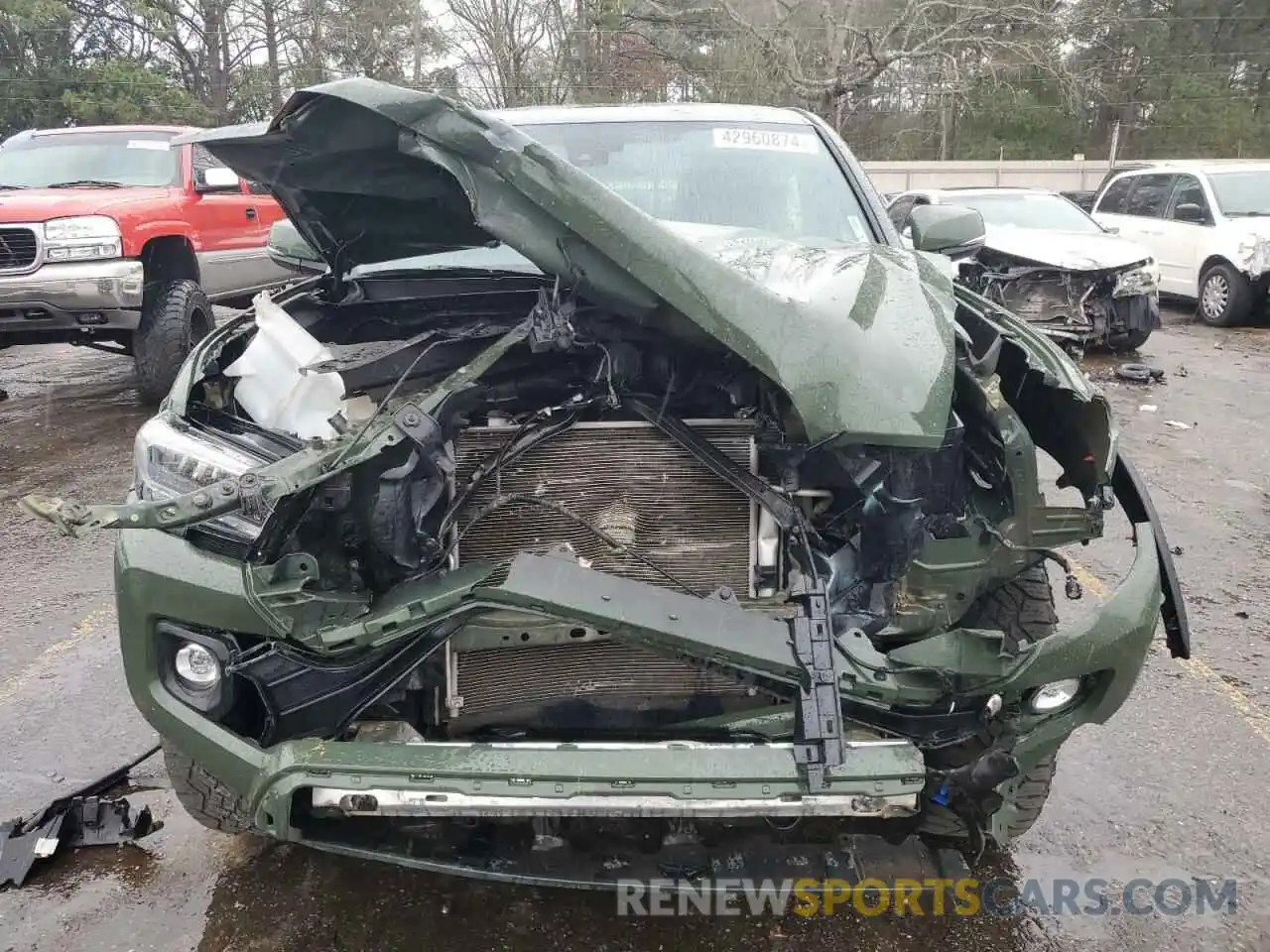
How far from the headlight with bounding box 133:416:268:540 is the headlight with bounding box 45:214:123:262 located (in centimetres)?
534

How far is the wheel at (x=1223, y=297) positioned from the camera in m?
10.9

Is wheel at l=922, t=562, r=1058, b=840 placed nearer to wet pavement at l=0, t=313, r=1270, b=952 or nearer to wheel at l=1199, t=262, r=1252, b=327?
wet pavement at l=0, t=313, r=1270, b=952

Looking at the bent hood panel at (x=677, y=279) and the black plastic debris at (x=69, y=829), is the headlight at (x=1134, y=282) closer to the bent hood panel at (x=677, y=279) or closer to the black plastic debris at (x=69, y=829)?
the bent hood panel at (x=677, y=279)

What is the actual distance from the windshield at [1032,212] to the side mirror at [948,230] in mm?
6877

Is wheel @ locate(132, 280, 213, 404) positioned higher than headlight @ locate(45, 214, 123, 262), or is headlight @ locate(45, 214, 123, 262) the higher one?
headlight @ locate(45, 214, 123, 262)

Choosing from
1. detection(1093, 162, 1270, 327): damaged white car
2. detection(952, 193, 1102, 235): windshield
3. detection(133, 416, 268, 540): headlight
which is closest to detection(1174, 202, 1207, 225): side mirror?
detection(1093, 162, 1270, 327): damaged white car

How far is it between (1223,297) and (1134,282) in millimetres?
3168

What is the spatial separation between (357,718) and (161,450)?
0.79 metres

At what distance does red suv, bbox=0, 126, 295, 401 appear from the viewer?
6.66m

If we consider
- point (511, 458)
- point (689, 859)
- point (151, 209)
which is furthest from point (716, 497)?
point (151, 209)

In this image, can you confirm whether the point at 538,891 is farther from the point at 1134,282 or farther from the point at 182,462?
the point at 1134,282

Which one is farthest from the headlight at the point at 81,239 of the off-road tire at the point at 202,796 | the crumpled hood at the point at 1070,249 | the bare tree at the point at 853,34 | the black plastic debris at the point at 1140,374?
the bare tree at the point at 853,34

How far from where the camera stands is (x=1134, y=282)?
29.4 feet

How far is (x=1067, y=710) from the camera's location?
81.4 inches
